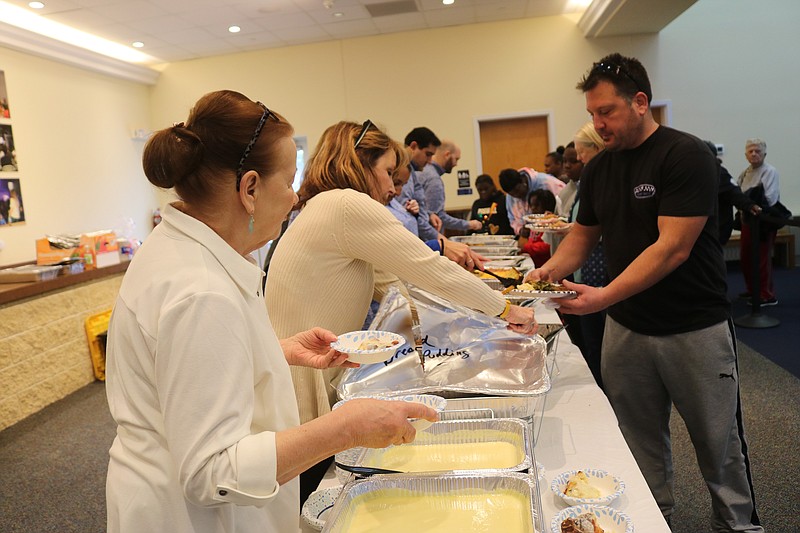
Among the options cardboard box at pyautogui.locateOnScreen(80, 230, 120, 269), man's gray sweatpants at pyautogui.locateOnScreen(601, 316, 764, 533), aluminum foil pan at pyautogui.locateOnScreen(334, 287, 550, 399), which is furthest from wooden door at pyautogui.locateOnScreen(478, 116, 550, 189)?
aluminum foil pan at pyautogui.locateOnScreen(334, 287, 550, 399)

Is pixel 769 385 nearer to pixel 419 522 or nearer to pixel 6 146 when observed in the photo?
pixel 419 522

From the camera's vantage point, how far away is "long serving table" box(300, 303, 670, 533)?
3.66 ft

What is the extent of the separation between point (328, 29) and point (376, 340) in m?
6.56

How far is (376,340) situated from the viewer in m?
1.33

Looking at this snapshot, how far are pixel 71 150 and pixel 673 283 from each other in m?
6.57

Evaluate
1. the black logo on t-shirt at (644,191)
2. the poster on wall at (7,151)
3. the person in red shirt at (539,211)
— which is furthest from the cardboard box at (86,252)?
the black logo on t-shirt at (644,191)

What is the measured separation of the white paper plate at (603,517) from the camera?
39.9 inches

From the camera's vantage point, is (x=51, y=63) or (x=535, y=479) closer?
(x=535, y=479)

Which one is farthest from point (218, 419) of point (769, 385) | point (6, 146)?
point (6, 146)

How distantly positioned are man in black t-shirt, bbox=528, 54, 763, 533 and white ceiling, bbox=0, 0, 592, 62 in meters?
4.89

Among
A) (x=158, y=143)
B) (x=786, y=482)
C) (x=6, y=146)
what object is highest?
(x=6, y=146)

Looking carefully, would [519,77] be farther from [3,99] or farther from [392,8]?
[3,99]

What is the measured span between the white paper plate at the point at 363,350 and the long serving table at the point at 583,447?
290 mm

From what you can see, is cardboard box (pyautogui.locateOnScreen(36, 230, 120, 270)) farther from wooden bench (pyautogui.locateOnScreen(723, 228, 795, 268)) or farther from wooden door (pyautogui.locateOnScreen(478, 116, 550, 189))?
wooden bench (pyautogui.locateOnScreen(723, 228, 795, 268))
